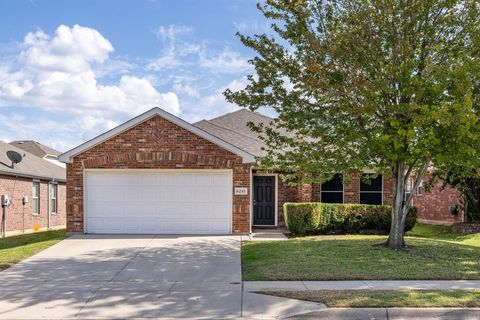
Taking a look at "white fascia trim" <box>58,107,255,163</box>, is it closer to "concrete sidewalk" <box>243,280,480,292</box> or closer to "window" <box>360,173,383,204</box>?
"window" <box>360,173,383,204</box>

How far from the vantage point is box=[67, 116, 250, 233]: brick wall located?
16.4 m

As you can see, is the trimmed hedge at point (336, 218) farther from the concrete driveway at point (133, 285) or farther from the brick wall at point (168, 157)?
the concrete driveway at point (133, 285)

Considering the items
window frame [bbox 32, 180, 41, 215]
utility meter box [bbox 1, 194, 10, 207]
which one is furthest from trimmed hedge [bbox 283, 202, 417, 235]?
window frame [bbox 32, 180, 41, 215]

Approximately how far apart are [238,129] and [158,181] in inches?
231

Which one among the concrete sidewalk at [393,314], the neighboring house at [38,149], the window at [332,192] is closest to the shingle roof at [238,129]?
the window at [332,192]

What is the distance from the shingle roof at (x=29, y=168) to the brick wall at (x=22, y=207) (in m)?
0.40

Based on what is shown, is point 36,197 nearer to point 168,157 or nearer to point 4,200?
point 4,200

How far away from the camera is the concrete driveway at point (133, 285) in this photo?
736 cm

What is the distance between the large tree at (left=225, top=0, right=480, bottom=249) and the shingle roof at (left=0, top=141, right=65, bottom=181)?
12.4 meters

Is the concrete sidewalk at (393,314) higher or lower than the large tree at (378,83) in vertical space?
lower

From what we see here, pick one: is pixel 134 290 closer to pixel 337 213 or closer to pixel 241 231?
pixel 241 231

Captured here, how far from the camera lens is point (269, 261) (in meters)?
10.9

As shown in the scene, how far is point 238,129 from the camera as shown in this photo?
21.5 m

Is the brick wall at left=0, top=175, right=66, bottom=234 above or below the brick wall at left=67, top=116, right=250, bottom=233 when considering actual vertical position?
below
